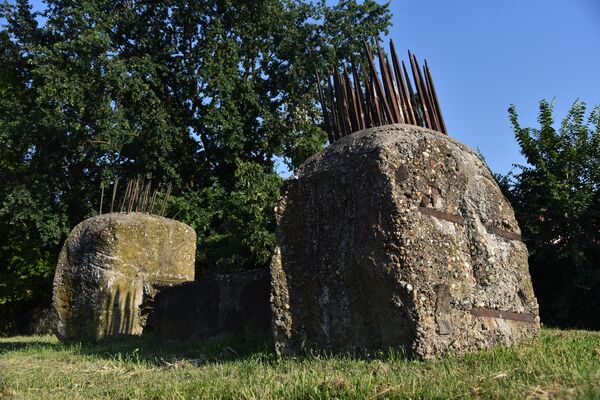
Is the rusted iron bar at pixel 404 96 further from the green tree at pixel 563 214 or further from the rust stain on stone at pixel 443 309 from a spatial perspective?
the green tree at pixel 563 214

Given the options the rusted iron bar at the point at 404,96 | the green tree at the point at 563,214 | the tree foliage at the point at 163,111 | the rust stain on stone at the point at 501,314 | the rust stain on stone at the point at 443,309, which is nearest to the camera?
the rust stain on stone at the point at 443,309

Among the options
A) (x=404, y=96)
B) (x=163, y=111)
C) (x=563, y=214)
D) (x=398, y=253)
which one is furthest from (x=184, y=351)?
(x=163, y=111)

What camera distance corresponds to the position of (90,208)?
17.7 metres

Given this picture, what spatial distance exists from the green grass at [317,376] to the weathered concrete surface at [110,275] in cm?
289

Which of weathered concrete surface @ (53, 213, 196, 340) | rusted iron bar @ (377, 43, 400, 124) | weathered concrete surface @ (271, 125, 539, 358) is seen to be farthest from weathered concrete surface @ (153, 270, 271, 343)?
rusted iron bar @ (377, 43, 400, 124)

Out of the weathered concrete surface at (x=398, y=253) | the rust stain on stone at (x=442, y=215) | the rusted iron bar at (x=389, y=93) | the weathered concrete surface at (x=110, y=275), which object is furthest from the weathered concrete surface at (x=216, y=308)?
the rust stain on stone at (x=442, y=215)

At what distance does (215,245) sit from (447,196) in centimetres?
1239

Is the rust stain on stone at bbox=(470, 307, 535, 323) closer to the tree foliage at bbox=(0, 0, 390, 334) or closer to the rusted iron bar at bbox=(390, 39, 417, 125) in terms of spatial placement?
the rusted iron bar at bbox=(390, 39, 417, 125)

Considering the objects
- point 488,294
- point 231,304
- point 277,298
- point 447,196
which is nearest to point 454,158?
point 447,196

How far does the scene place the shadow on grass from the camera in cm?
561

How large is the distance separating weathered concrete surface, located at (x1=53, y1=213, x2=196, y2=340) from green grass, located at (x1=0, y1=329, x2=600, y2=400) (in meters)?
2.89

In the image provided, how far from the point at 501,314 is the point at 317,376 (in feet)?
6.32

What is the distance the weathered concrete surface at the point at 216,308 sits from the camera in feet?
22.6

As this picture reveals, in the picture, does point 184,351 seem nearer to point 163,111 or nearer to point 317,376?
point 317,376
